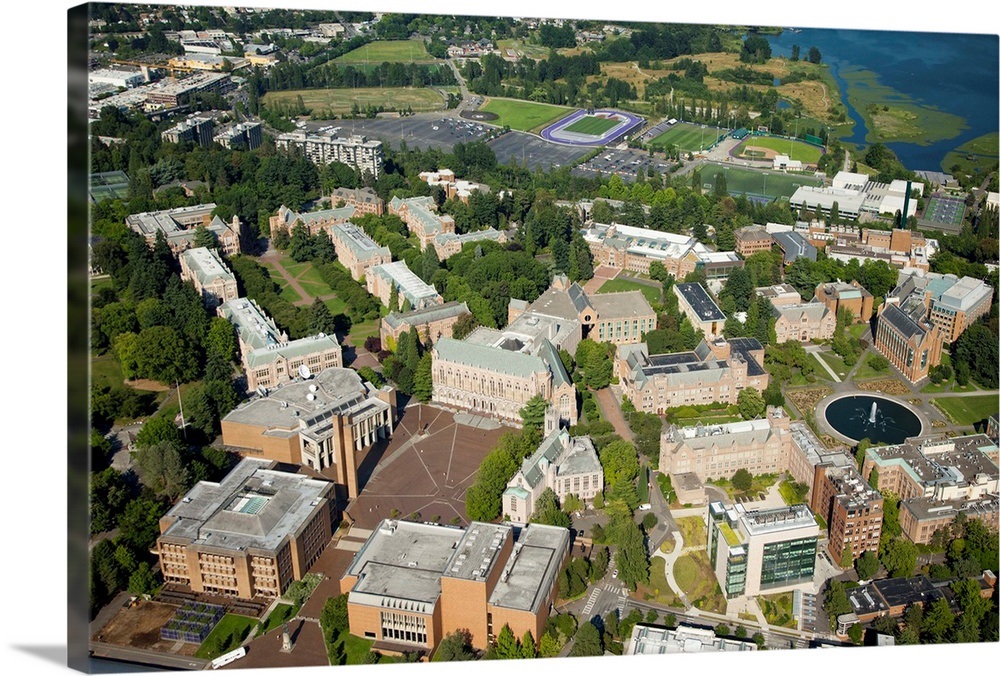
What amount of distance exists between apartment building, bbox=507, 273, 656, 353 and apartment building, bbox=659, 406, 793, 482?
508 centimetres

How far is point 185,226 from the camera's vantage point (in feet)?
91.2

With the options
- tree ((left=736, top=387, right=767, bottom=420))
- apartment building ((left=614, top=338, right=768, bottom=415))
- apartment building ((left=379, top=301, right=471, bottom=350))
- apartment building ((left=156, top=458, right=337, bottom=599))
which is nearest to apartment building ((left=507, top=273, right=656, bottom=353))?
apartment building ((left=379, top=301, right=471, bottom=350))

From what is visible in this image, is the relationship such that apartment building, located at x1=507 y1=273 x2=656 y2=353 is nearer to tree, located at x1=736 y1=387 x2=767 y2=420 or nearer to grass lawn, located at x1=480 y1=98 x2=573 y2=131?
tree, located at x1=736 y1=387 x2=767 y2=420

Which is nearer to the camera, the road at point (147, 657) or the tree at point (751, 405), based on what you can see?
the road at point (147, 657)

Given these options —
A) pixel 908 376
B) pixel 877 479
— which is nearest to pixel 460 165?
pixel 908 376

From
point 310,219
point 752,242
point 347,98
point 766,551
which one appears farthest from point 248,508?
point 347,98

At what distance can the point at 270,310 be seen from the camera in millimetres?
23500

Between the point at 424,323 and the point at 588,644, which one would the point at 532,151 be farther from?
the point at 588,644

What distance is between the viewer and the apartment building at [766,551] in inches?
575

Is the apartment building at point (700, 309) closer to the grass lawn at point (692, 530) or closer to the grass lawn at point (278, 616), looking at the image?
the grass lawn at point (692, 530)

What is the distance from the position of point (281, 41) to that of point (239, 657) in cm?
2448

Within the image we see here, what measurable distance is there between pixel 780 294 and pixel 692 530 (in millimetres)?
9292

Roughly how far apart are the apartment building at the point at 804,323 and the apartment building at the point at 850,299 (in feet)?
1.53

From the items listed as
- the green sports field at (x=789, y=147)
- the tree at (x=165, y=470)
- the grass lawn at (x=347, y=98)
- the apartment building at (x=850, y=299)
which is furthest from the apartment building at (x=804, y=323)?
the grass lawn at (x=347, y=98)
